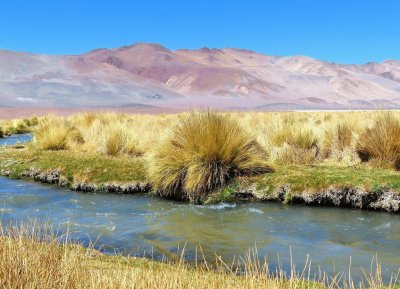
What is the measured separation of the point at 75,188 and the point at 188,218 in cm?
380

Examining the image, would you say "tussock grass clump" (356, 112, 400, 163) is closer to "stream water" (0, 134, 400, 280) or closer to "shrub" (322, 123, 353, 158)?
"shrub" (322, 123, 353, 158)

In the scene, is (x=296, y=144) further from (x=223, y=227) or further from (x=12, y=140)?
(x=12, y=140)

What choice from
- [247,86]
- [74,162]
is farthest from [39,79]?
[74,162]

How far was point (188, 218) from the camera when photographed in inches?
360

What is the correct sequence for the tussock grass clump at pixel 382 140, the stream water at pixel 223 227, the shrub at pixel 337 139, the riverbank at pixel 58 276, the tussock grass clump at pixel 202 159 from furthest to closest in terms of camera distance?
1. the shrub at pixel 337 139
2. the tussock grass clump at pixel 382 140
3. the tussock grass clump at pixel 202 159
4. the stream water at pixel 223 227
5. the riverbank at pixel 58 276

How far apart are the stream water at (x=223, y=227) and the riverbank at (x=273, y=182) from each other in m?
0.34

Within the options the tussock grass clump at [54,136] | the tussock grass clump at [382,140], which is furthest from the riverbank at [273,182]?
the tussock grass clump at [54,136]

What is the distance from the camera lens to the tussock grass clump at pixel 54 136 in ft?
53.9

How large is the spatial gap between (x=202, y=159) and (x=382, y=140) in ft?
13.8

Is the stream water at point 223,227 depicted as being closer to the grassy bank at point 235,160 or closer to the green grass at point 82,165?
the grassy bank at point 235,160

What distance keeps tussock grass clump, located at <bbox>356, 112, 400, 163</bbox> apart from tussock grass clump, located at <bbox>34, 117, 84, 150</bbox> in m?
9.18

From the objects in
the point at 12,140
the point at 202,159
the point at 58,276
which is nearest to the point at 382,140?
the point at 202,159

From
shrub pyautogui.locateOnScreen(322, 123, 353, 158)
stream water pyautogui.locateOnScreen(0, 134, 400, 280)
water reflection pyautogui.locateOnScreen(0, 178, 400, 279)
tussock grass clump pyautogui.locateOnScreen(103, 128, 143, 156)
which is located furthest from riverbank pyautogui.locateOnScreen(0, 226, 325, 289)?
tussock grass clump pyautogui.locateOnScreen(103, 128, 143, 156)

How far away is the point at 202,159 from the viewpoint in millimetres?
10727
